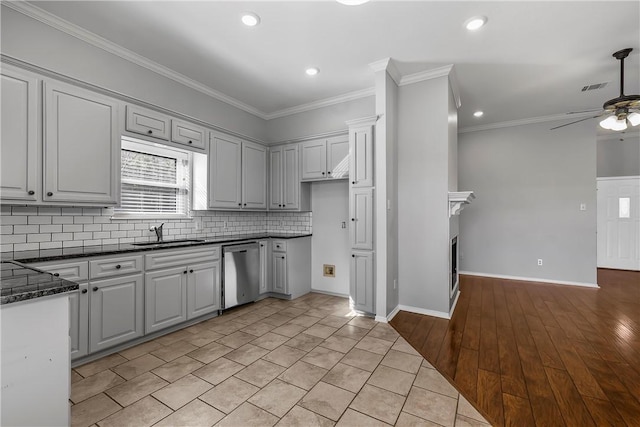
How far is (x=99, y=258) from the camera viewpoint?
2461 mm

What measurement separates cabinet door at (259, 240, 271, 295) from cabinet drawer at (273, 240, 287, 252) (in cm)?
12

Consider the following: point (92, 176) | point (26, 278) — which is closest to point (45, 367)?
point (26, 278)

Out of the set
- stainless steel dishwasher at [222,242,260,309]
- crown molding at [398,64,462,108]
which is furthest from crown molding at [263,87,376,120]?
stainless steel dishwasher at [222,242,260,309]

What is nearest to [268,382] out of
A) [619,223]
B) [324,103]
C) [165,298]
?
[165,298]

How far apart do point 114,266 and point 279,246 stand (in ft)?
6.88

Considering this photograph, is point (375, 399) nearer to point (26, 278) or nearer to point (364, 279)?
point (364, 279)

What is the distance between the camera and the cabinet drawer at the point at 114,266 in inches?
95.9

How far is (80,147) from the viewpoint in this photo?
2576 millimetres

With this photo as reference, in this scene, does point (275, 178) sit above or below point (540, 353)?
above

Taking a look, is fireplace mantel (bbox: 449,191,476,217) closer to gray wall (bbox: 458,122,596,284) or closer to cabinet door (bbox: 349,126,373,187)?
cabinet door (bbox: 349,126,373,187)

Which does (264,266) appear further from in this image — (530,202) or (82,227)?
(530,202)

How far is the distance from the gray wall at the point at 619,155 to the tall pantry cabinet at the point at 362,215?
260 inches

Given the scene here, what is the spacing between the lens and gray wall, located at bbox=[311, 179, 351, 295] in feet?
14.6

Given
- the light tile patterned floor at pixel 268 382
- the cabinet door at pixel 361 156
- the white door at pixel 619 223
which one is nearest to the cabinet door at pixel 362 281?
the light tile patterned floor at pixel 268 382
